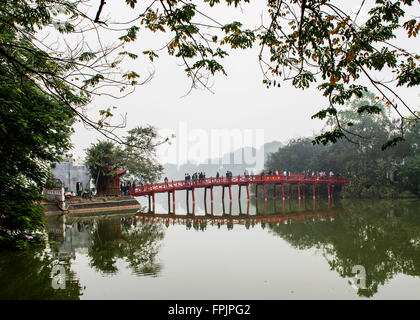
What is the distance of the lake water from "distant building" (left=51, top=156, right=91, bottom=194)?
33.0ft

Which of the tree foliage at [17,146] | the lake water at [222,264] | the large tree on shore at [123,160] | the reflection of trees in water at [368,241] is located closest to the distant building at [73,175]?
the large tree on shore at [123,160]

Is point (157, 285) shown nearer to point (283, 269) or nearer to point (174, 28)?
point (283, 269)

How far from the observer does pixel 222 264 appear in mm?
7945

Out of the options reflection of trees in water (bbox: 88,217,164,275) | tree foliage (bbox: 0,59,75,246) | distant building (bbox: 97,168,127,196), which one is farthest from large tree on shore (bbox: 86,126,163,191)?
tree foliage (bbox: 0,59,75,246)

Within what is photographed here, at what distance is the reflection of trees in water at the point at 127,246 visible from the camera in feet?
25.0

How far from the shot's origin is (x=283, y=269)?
24.3 ft

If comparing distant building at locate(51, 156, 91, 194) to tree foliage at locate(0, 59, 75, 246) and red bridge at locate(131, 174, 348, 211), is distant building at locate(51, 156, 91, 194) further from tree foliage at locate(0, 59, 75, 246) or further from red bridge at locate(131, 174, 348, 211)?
tree foliage at locate(0, 59, 75, 246)

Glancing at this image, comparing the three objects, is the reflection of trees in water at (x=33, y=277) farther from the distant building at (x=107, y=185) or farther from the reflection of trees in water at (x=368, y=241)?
the distant building at (x=107, y=185)

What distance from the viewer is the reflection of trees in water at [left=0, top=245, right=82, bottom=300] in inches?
218

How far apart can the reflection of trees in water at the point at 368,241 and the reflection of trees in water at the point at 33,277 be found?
5613mm

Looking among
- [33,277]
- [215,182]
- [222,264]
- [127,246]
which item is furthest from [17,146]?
[215,182]

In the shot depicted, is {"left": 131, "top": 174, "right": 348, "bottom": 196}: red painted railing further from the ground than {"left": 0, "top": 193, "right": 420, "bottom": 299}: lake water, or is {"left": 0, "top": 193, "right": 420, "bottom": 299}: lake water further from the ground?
{"left": 131, "top": 174, "right": 348, "bottom": 196}: red painted railing

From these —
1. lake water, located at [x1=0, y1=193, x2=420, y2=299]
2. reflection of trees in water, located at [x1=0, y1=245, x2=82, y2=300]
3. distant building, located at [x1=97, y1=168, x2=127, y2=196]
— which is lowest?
lake water, located at [x1=0, y1=193, x2=420, y2=299]

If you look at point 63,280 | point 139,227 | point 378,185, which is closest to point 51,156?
point 63,280
